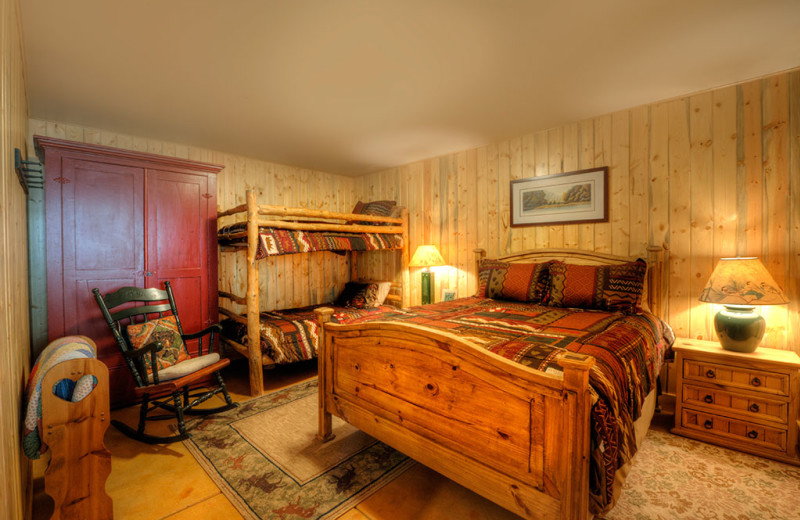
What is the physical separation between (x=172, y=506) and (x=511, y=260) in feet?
10.4

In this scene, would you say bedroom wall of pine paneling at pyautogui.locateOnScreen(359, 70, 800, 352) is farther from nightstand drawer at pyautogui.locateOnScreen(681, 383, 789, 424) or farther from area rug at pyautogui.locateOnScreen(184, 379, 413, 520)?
area rug at pyautogui.locateOnScreen(184, 379, 413, 520)

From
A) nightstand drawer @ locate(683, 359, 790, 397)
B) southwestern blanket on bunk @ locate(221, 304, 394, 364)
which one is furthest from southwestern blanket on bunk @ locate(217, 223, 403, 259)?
nightstand drawer @ locate(683, 359, 790, 397)

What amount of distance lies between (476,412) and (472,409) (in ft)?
0.07

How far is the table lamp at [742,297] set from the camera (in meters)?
2.12

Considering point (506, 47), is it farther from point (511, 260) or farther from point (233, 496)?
point (233, 496)

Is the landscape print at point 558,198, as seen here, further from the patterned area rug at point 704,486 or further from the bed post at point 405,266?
the patterned area rug at point 704,486

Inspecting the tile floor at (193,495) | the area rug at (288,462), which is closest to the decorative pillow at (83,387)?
the tile floor at (193,495)

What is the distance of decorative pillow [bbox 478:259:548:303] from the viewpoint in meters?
2.96

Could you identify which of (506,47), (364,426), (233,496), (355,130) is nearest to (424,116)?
(355,130)

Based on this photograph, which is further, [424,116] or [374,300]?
[374,300]

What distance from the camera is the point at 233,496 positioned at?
1.78 metres

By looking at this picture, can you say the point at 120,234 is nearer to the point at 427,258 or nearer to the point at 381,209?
the point at 381,209

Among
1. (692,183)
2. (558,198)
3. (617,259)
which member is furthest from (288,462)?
(692,183)

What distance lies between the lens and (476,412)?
56.9 inches
